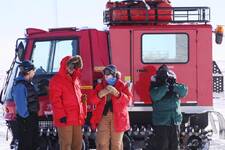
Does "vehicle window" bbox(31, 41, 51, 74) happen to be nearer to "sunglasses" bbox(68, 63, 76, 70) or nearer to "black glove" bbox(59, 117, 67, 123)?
"sunglasses" bbox(68, 63, 76, 70)

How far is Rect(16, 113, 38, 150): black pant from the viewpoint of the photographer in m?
8.73

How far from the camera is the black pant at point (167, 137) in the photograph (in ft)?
29.9

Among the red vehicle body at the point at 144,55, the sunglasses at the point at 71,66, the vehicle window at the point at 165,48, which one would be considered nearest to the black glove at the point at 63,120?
the sunglasses at the point at 71,66

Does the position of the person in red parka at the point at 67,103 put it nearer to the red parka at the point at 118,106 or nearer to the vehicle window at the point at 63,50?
the red parka at the point at 118,106

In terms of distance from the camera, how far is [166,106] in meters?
9.05

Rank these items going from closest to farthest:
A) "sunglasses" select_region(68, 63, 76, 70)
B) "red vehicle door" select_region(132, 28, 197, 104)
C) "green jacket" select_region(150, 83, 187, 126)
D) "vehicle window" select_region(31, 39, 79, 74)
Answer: "sunglasses" select_region(68, 63, 76, 70), "green jacket" select_region(150, 83, 187, 126), "red vehicle door" select_region(132, 28, 197, 104), "vehicle window" select_region(31, 39, 79, 74)

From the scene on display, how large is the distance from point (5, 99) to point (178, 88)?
3.27m

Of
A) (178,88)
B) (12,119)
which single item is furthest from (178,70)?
(12,119)

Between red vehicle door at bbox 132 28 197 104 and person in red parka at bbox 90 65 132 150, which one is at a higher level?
red vehicle door at bbox 132 28 197 104

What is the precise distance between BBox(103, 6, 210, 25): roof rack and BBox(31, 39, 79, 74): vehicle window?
2.85 feet

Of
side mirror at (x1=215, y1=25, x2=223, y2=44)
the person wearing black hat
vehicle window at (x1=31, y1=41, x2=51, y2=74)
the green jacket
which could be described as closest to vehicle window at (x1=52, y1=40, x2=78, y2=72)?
vehicle window at (x1=31, y1=41, x2=51, y2=74)

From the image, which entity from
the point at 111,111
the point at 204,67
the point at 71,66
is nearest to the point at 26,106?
the point at 71,66

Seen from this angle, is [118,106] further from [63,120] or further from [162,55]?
[162,55]

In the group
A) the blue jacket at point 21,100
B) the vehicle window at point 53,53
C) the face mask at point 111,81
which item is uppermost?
the vehicle window at point 53,53
